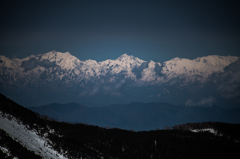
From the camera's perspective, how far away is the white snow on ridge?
254 feet

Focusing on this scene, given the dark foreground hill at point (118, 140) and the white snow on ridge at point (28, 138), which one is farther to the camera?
the dark foreground hill at point (118, 140)

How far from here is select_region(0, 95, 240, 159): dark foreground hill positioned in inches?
3546

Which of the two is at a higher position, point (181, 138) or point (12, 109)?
point (12, 109)

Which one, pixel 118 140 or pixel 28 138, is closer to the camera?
pixel 28 138

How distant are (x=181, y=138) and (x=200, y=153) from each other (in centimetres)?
1480

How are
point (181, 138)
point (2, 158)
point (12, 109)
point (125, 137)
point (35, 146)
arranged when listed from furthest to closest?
point (125, 137) < point (181, 138) < point (12, 109) < point (35, 146) < point (2, 158)

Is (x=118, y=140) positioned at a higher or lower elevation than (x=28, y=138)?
lower

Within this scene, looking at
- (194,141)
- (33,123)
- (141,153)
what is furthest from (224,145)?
(33,123)

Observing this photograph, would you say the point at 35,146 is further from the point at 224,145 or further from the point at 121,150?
the point at 224,145

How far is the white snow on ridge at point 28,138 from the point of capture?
7732 cm

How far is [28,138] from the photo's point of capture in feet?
273

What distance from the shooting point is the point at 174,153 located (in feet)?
341

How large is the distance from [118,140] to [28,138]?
47943 millimetres

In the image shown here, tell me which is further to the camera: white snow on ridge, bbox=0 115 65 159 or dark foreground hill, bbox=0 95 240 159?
dark foreground hill, bbox=0 95 240 159
